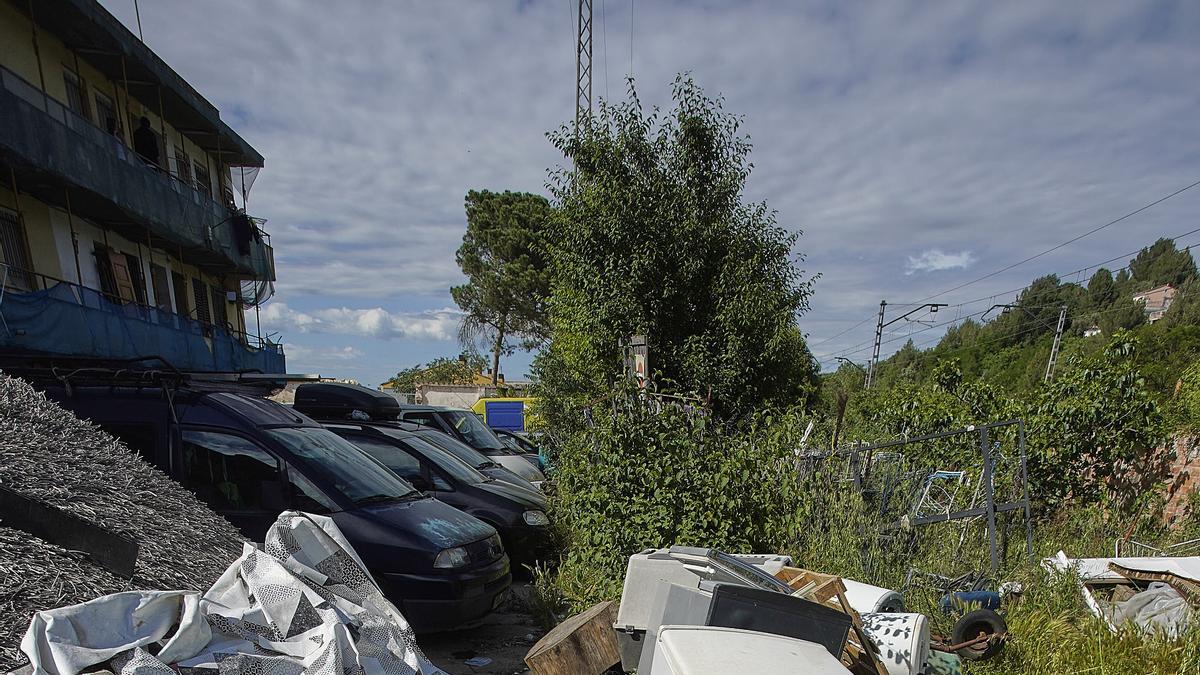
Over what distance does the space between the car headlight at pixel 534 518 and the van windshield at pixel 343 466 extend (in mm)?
1442

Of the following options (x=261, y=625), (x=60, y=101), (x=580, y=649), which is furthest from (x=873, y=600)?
(x=60, y=101)

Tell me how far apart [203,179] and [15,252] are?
932 centimetres

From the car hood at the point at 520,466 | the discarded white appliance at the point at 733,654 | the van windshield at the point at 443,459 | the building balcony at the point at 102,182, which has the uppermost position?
the building balcony at the point at 102,182

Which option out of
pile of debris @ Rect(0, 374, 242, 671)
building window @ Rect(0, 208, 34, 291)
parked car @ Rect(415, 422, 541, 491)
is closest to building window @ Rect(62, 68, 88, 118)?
building window @ Rect(0, 208, 34, 291)

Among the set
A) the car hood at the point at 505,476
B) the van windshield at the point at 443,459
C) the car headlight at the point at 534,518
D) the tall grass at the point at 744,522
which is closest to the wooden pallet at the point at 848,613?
the tall grass at the point at 744,522

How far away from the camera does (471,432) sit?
42.8ft

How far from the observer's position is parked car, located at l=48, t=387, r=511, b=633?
5223mm

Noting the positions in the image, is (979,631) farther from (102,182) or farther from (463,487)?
(102,182)

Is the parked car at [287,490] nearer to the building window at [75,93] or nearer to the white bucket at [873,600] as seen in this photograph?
the white bucket at [873,600]

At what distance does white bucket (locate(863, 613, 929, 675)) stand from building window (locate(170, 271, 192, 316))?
19.3 m

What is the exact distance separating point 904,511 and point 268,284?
2160 centimetres

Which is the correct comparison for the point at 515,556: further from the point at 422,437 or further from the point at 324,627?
the point at 324,627

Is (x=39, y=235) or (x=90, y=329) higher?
(x=39, y=235)

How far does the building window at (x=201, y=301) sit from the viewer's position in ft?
65.4
